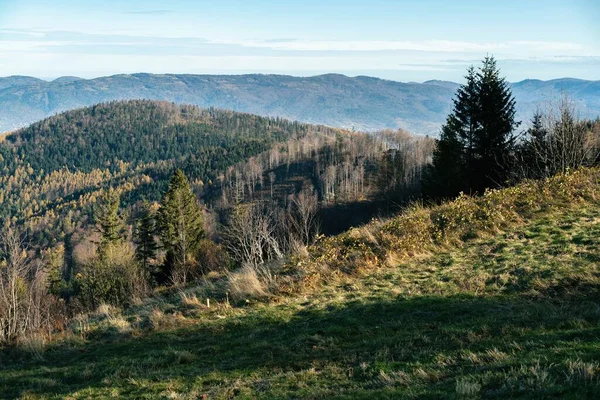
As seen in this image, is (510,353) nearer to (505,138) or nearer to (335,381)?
(335,381)

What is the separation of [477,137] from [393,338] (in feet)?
83.4

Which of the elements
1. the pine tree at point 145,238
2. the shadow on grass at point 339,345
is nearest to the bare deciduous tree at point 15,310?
the shadow on grass at point 339,345

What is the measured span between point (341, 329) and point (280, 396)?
2.37 m

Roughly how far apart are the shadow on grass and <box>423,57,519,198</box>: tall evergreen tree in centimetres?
2157

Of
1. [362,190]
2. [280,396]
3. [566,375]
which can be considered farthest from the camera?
[362,190]

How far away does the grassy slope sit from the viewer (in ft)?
16.9

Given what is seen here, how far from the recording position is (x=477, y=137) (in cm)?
2925

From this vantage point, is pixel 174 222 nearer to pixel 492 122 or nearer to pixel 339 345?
pixel 492 122

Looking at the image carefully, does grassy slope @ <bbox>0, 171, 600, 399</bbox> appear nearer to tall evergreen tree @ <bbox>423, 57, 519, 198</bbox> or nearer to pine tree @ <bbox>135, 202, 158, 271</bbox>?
tall evergreen tree @ <bbox>423, 57, 519, 198</bbox>

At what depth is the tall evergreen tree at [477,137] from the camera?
92.9 ft

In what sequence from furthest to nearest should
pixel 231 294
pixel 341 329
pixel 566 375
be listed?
pixel 231 294 < pixel 341 329 < pixel 566 375

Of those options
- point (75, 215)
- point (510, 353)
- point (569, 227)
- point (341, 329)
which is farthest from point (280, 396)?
point (75, 215)

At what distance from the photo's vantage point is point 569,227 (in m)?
10.7

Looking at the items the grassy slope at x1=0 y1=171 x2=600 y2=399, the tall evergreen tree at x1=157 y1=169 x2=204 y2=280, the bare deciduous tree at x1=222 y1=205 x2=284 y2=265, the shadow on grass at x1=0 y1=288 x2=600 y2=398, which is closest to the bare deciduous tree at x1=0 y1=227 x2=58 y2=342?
the grassy slope at x1=0 y1=171 x2=600 y2=399
